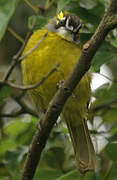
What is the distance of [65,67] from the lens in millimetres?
3000

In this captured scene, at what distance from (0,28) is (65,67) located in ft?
2.87

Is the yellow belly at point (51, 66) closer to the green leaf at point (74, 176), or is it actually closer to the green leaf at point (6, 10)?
the green leaf at point (74, 176)

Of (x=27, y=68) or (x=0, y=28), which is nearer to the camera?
(x=0, y=28)

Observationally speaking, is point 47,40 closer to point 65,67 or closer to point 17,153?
point 65,67

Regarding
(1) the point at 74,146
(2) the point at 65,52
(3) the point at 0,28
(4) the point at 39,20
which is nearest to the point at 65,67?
(2) the point at 65,52

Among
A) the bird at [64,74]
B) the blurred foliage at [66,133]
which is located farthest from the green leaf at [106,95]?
the bird at [64,74]

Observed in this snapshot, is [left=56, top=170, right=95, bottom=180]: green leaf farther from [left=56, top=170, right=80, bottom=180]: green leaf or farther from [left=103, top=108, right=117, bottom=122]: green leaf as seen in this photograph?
[left=103, top=108, right=117, bottom=122]: green leaf

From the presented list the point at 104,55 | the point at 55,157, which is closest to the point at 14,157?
the point at 55,157

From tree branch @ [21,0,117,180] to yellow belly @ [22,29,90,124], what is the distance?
0.64m

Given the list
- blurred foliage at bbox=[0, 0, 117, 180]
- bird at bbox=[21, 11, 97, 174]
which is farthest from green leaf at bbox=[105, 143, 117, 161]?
bird at bbox=[21, 11, 97, 174]

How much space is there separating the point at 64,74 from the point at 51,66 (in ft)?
0.35

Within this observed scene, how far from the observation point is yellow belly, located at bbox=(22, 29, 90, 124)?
9.87 ft

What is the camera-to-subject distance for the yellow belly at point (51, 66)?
3.01 metres

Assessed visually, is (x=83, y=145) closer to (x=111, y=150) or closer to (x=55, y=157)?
(x=55, y=157)
